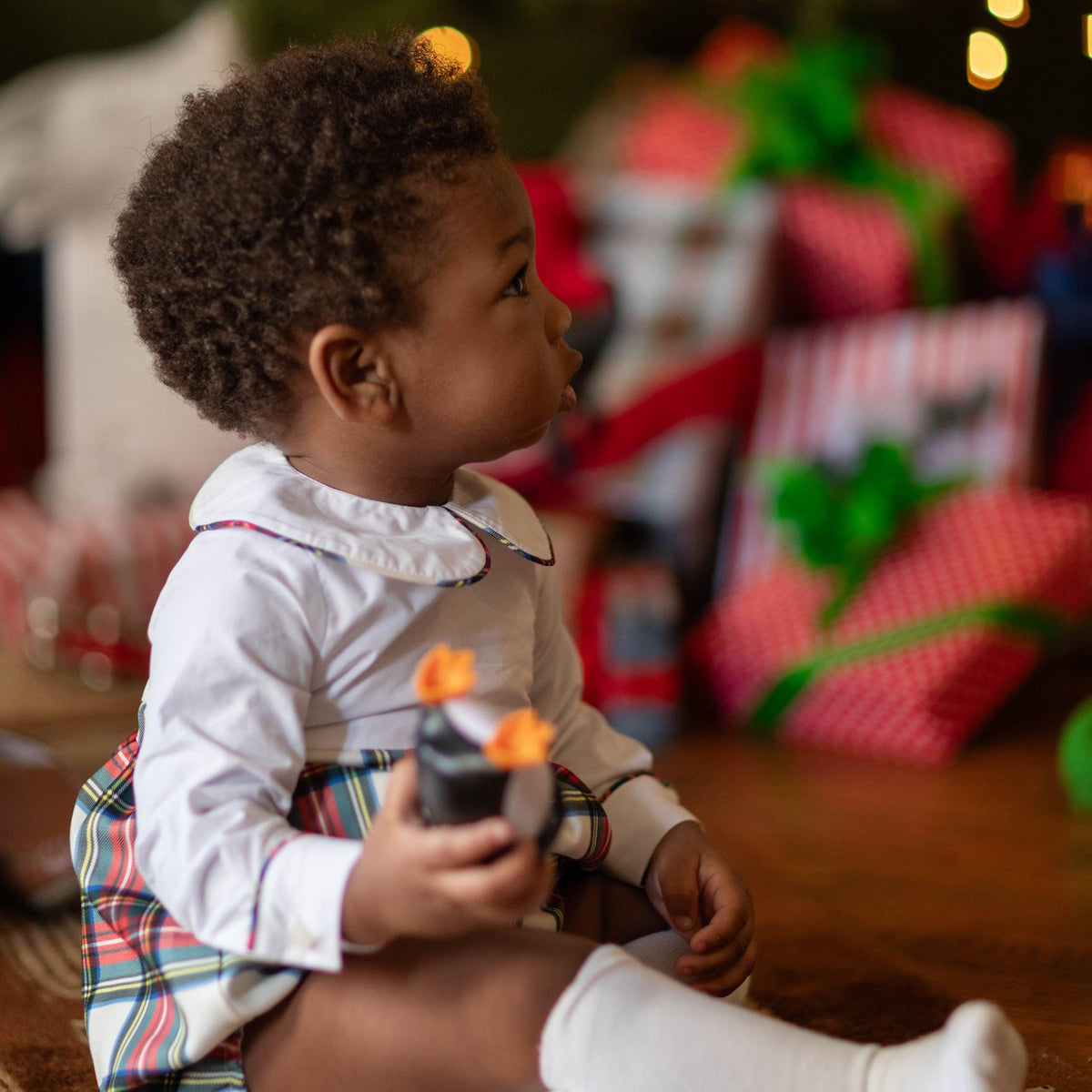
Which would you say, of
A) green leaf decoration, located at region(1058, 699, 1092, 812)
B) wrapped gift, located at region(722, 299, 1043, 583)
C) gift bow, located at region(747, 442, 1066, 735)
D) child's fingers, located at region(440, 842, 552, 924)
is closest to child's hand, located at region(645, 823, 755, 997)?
child's fingers, located at region(440, 842, 552, 924)

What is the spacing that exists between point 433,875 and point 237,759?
0.12 metres

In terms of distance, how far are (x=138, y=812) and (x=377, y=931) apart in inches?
5.5

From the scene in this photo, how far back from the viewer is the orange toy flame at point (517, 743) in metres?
0.51

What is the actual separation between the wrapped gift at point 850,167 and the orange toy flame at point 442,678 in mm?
1350

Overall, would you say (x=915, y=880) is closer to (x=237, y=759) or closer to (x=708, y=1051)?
(x=708, y=1051)

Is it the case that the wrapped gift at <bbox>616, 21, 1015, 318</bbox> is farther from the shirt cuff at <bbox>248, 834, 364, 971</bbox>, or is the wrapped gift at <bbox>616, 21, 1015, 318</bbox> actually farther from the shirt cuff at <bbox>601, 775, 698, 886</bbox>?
the shirt cuff at <bbox>248, 834, 364, 971</bbox>

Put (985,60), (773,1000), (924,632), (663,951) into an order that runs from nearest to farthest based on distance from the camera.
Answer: (663,951), (773,1000), (924,632), (985,60)

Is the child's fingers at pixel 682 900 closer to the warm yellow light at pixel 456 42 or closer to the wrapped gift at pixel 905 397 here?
the wrapped gift at pixel 905 397

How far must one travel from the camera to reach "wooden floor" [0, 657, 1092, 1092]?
0.90 metres

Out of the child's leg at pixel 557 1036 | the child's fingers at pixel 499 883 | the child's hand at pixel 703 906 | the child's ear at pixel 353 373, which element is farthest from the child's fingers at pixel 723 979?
the child's ear at pixel 353 373

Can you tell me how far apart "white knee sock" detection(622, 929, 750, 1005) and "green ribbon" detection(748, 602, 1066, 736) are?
0.79 meters

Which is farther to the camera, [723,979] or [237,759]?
[723,979]

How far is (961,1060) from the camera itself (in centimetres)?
54

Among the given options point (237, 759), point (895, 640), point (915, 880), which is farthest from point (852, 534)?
point (237, 759)
